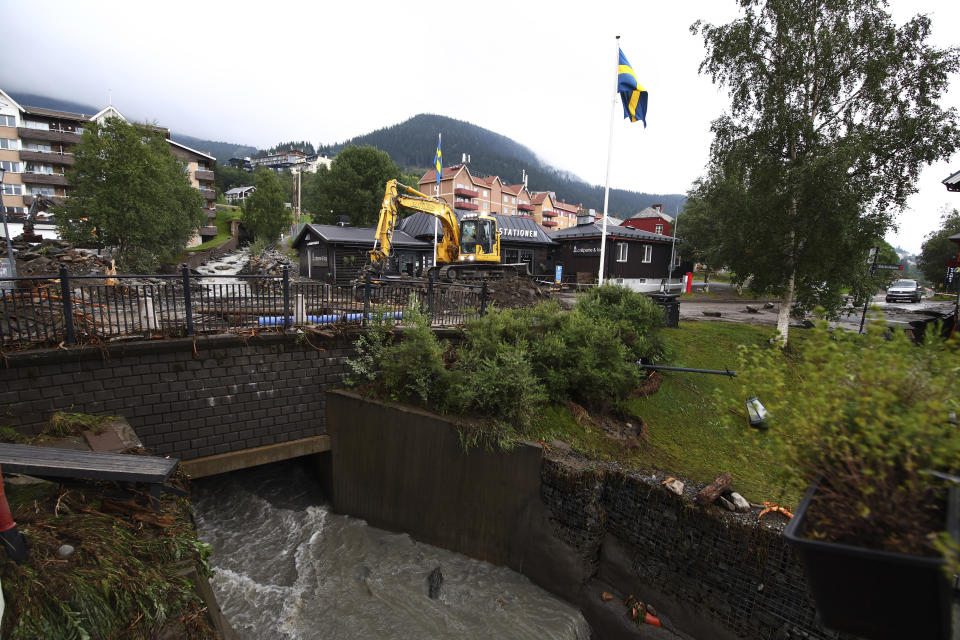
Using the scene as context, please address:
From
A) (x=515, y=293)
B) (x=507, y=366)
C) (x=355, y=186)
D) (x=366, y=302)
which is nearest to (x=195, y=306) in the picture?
(x=366, y=302)

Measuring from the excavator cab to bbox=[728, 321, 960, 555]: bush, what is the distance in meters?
16.7

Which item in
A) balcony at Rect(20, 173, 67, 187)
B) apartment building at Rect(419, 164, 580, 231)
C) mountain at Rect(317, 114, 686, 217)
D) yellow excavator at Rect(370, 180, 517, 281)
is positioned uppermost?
mountain at Rect(317, 114, 686, 217)

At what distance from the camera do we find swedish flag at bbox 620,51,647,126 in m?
12.8

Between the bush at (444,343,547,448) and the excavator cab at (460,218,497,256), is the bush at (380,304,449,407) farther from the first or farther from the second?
the excavator cab at (460,218,497,256)

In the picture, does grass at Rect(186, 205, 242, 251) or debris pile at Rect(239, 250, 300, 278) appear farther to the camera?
grass at Rect(186, 205, 242, 251)

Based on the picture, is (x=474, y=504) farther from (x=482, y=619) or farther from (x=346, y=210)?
(x=346, y=210)

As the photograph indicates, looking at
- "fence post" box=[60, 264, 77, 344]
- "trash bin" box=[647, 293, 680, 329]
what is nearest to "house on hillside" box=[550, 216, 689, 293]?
"trash bin" box=[647, 293, 680, 329]

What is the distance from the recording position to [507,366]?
7555mm

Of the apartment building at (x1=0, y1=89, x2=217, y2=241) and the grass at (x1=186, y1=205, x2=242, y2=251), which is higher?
the apartment building at (x1=0, y1=89, x2=217, y2=241)

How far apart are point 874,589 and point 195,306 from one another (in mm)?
10404

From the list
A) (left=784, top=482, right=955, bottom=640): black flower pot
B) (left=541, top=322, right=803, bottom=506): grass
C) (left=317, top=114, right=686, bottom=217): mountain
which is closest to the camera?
(left=784, top=482, right=955, bottom=640): black flower pot

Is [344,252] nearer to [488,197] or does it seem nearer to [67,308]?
[67,308]

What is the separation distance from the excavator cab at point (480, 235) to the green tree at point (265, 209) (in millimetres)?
A: 31924

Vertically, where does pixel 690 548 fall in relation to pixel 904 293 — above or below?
below
